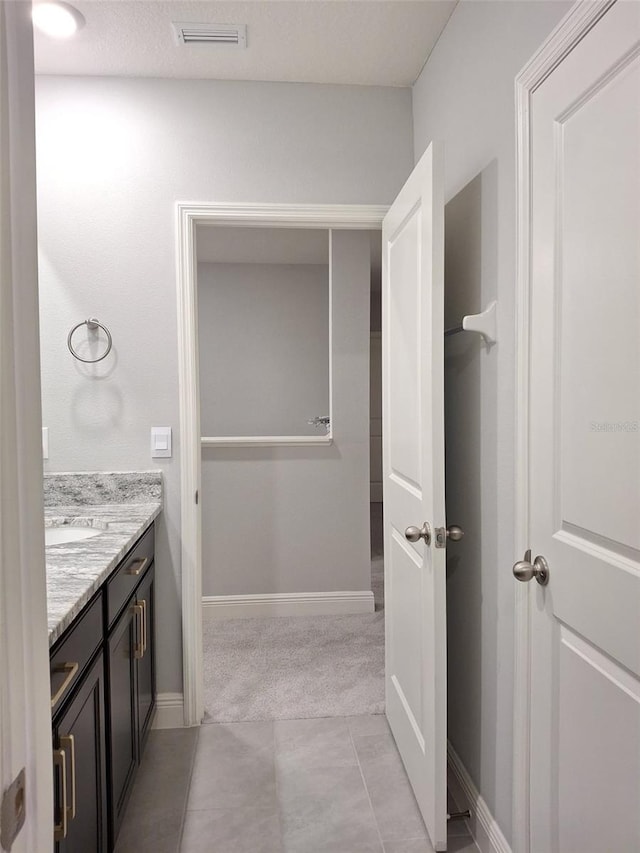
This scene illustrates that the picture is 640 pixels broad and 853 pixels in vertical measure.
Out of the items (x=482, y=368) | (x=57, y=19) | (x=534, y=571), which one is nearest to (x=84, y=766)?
(x=534, y=571)

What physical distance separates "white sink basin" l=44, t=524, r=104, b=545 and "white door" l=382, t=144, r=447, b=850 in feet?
3.54

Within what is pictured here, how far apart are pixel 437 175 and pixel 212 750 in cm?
217

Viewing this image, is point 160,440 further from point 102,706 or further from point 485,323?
point 485,323

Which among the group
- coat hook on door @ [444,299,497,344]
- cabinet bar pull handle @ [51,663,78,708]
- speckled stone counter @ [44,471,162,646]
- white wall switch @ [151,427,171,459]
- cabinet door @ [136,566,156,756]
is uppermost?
coat hook on door @ [444,299,497,344]

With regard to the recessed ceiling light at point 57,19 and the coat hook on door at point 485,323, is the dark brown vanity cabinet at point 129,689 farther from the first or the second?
the recessed ceiling light at point 57,19

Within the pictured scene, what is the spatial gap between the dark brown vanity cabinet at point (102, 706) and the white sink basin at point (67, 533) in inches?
7.0

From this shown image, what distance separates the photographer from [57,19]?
202 cm

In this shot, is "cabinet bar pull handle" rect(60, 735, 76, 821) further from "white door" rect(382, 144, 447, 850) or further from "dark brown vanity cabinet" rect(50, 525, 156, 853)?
"white door" rect(382, 144, 447, 850)

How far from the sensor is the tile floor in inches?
73.7

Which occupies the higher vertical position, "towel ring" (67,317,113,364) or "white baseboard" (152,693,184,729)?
"towel ring" (67,317,113,364)

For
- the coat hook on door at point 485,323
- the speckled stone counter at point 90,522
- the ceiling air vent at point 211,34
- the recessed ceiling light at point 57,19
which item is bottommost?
the speckled stone counter at point 90,522

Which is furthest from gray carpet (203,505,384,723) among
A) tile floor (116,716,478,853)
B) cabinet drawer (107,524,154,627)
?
cabinet drawer (107,524,154,627)

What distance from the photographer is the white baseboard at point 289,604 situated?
12.6 feet

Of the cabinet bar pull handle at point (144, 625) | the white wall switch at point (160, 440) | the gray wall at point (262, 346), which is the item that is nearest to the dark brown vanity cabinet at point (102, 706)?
the cabinet bar pull handle at point (144, 625)
